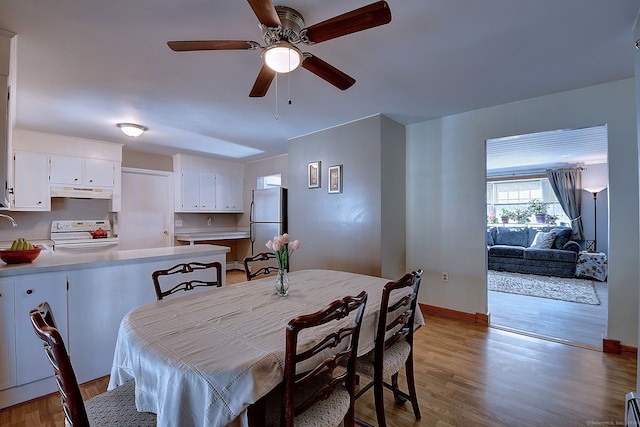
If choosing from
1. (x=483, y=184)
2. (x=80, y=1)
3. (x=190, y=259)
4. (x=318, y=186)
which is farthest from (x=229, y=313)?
(x=483, y=184)

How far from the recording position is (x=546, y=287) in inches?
183

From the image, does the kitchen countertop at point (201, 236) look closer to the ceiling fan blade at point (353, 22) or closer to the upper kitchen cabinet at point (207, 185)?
the upper kitchen cabinet at point (207, 185)

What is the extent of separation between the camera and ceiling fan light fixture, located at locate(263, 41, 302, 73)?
1545mm

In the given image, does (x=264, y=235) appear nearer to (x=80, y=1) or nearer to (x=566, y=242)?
(x=80, y=1)

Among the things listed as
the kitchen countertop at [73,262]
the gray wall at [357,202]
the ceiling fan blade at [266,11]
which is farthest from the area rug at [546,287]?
the ceiling fan blade at [266,11]

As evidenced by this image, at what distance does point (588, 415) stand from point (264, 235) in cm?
423

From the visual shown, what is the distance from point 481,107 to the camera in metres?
3.17

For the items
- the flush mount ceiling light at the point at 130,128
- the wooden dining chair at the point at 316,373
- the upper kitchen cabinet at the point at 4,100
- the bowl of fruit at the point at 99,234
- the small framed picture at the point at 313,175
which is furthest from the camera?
the bowl of fruit at the point at 99,234

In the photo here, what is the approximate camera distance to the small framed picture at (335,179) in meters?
3.65

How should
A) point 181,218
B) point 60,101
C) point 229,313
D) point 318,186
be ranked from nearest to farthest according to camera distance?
point 229,313 → point 60,101 → point 318,186 → point 181,218

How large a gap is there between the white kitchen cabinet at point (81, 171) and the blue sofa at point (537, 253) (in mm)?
7363

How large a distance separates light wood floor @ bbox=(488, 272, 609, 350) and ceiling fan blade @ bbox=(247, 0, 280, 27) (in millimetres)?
3554

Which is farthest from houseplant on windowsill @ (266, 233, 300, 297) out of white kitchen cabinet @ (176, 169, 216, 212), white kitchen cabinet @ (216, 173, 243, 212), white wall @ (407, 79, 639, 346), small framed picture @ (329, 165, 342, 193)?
white kitchen cabinet @ (216, 173, 243, 212)

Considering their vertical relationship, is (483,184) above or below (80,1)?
below
